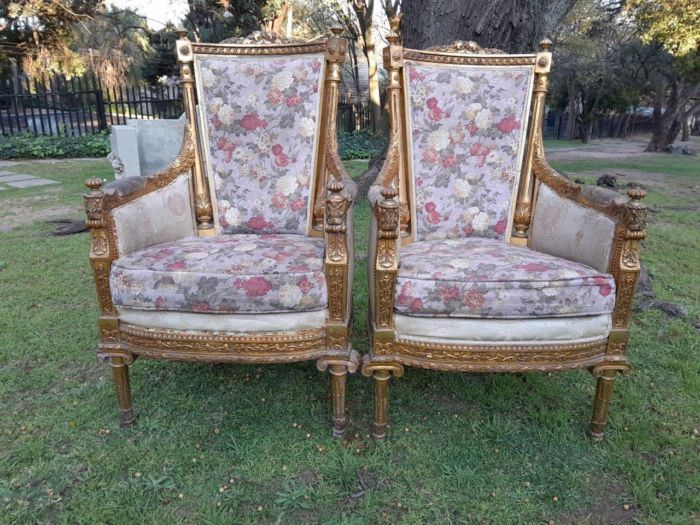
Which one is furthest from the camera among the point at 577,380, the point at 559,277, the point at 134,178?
the point at 577,380

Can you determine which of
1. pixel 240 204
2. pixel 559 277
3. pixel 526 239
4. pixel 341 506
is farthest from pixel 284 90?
pixel 341 506

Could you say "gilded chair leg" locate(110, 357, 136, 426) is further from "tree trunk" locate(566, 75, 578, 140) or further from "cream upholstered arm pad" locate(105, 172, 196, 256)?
"tree trunk" locate(566, 75, 578, 140)

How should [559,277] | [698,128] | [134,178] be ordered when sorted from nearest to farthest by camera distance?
[559,277] → [134,178] → [698,128]

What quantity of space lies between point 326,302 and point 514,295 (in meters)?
0.61

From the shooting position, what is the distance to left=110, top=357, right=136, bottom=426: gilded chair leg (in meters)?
1.85

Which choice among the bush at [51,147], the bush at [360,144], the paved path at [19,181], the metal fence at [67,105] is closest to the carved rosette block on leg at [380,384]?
→ the paved path at [19,181]

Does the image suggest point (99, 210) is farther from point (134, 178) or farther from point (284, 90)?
point (284, 90)

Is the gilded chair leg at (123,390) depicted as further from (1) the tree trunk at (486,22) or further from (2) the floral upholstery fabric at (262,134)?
(1) the tree trunk at (486,22)

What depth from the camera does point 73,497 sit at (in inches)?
61.4

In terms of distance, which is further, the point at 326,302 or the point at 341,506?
the point at 326,302

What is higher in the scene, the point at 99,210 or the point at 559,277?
the point at 99,210

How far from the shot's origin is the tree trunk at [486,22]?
11.3 ft

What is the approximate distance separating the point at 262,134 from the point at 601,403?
173 centimetres

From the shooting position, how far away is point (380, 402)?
180 cm
